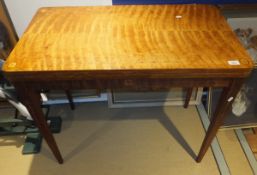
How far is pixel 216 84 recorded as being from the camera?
844mm

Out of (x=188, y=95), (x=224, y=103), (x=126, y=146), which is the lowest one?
(x=126, y=146)

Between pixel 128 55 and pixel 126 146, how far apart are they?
704mm

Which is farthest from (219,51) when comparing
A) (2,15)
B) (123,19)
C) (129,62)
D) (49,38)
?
(2,15)

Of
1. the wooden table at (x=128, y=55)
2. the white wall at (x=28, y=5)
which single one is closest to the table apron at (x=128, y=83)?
the wooden table at (x=128, y=55)

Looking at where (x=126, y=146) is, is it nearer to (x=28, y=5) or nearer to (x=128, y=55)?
(x=128, y=55)

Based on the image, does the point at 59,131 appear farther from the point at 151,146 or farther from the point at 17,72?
the point at 17,72

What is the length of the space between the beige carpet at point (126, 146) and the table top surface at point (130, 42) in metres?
0.68

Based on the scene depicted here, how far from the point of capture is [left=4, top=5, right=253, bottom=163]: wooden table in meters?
0.79

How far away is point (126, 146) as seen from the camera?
1.38 m

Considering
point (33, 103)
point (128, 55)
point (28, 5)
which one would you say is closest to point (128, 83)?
point (128, 55)

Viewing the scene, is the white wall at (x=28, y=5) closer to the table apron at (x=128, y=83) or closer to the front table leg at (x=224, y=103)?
the table apron at (x=128, y=83)

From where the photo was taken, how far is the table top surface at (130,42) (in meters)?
0.79

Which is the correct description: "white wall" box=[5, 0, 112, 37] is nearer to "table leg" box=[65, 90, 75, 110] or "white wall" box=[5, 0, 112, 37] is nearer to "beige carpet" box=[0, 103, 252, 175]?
"table leg" box=[65, 90, 75, 110]

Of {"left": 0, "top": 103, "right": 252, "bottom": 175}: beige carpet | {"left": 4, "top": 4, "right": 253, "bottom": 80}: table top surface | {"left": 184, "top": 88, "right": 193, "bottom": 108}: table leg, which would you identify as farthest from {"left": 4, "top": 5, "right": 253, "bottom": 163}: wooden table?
{"left": 184, "top": 88, "right": 193, "bottom": 108}: table leg
